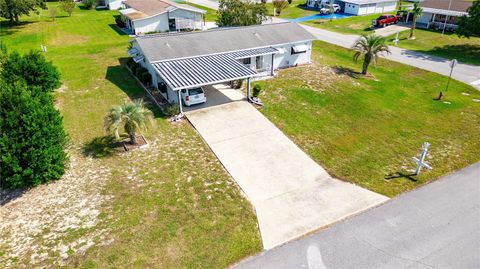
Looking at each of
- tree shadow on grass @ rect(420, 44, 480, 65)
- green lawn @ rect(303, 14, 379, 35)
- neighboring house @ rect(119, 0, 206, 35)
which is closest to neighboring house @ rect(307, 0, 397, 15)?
green lawn @ rect(303, 14, 379, 35)

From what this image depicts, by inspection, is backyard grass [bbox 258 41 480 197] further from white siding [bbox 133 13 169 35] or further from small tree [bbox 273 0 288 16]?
small tree [bbox 273 0 288 16]

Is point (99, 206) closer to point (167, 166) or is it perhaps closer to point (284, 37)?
point (167, 166)

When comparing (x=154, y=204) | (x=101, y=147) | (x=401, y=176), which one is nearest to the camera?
(x=154, y=204)

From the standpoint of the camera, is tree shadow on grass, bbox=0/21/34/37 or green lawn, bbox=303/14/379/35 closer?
tree shadow on grass, bbox=0/21/34/37

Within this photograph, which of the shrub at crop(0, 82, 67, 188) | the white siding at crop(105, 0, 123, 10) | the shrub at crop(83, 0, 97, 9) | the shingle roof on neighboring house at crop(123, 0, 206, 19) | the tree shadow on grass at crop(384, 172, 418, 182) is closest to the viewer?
the shrub at crop(0, 82, 67, 188)

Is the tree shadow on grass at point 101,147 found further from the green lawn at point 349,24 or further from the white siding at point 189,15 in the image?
the green lawn at point 349,24

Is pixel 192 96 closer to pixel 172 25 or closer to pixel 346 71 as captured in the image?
pixel 346 71

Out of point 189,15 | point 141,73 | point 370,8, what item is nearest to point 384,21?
point 370,8

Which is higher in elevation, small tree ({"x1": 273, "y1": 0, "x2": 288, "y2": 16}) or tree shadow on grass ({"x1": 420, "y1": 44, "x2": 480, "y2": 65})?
small tree ({"x1": 273, "y1": 0, "x2": 288, "y2": 16})
